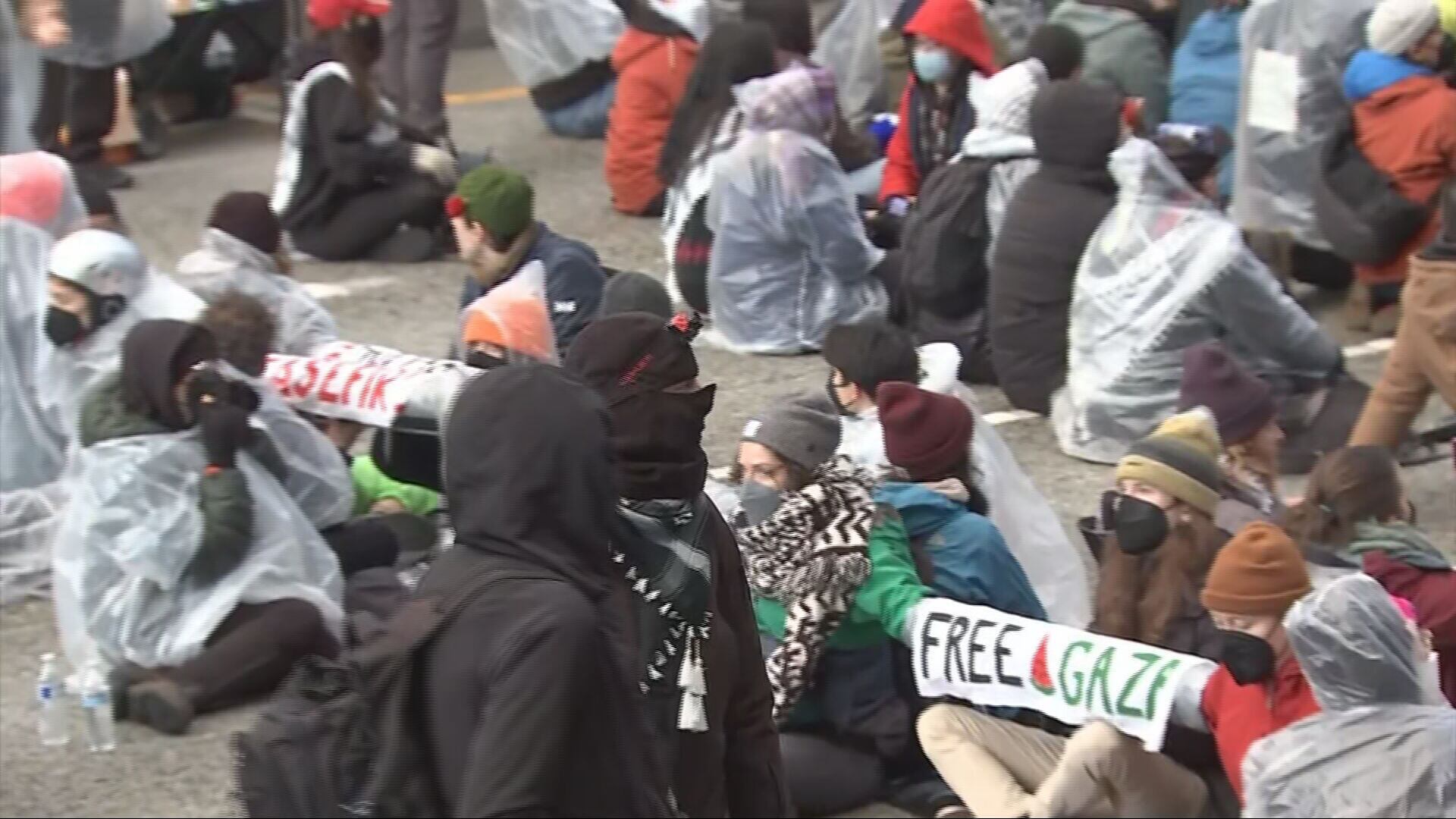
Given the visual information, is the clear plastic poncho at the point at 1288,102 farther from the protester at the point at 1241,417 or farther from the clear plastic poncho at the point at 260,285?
the clear plastic poncho at the point at 260,285

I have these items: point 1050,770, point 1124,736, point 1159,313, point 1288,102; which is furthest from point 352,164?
point 1124,736

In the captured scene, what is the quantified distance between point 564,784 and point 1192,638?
279 cm

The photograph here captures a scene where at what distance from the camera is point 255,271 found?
7848 millimetres

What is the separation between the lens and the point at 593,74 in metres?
12.0

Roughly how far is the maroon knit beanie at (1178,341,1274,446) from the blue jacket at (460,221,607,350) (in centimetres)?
183

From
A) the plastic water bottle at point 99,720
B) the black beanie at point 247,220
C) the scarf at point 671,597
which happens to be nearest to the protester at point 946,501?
the plastic water bottle at point 99,720

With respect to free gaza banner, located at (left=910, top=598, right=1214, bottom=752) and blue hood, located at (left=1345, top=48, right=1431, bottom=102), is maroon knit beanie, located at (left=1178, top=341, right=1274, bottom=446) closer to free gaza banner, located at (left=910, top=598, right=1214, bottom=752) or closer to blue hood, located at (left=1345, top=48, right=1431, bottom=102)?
free gaza banner, located at (left=910, top=598, right=1214, bottom=752)

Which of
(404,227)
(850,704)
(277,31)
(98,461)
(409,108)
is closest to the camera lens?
(850,704)

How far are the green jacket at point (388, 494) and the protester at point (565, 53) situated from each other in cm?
461

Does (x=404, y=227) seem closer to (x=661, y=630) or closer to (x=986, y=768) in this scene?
(x=986, y=768)

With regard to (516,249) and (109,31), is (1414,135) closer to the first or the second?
(516,249)

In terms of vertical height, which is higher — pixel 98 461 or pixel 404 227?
pixel 98 461

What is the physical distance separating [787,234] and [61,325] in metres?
2.69

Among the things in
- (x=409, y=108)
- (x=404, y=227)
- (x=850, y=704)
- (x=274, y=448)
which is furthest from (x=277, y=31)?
(x=850, y=704)
